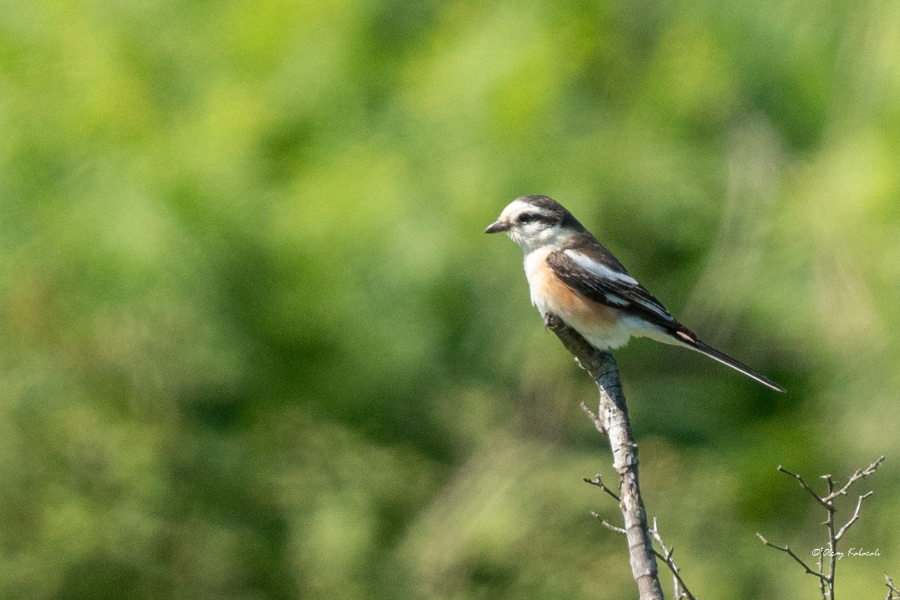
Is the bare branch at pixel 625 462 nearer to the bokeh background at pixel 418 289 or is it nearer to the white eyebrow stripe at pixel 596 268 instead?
the white eyebrow stripe at pixel 596 268

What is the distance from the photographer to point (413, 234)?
8203mm

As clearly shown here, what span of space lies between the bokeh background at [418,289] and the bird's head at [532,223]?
2642 millimetres

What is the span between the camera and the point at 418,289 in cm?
820

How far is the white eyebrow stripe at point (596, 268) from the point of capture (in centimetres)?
523

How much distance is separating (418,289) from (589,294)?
10.8 ft

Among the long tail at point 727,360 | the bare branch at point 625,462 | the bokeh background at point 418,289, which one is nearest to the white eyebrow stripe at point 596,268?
the long tail at point 727,360

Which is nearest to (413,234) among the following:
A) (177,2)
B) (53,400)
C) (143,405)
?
(143,405)

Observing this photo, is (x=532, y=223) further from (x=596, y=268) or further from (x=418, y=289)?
(x=418, y=289)

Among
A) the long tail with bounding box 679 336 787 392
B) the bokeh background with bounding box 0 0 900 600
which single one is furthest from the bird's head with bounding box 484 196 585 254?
the bokeh background with bounding box 0 0 900 600

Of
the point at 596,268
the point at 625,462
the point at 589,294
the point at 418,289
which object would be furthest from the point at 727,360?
the point at 418,289

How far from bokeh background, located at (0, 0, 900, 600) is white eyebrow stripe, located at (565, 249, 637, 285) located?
2.81m

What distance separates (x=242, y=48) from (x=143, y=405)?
12.4 feet

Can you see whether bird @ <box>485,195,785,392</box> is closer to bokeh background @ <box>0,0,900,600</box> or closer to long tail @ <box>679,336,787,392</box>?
long tail @ <box>679,336,787,392</box>

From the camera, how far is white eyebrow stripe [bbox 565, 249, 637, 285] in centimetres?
523
